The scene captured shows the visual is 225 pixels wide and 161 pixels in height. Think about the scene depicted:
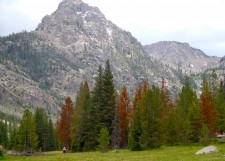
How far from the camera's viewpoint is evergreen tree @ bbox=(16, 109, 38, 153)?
8238 cm

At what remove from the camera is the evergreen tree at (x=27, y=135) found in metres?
82.4

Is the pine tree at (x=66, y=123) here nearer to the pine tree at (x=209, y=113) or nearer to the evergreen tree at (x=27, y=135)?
the evergreen tree at (x=27, y=135)

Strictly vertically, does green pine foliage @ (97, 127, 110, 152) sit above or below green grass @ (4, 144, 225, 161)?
above

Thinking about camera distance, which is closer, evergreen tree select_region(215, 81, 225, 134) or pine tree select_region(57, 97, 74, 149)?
evergreen tree select_region(215, 81, 225, 134)

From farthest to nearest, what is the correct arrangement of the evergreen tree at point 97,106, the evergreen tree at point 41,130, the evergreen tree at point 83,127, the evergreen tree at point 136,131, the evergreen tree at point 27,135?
1. the evergreen tree at point 41,130
2. the evergreen tree at point 27,135
3. the evergreen tree at point 83,127
4. the evergreen tree at point 97,106
5. the evergreen tree at point 136,131

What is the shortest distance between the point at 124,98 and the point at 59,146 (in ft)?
185

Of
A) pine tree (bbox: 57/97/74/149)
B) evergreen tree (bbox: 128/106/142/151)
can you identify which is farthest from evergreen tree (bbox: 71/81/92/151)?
evergreen tree (bbox: 128/106/142/151)

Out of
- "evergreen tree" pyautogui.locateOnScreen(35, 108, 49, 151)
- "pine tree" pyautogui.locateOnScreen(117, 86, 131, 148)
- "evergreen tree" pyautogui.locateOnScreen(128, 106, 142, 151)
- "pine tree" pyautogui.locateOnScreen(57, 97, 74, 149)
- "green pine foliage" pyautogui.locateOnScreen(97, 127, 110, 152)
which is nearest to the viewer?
"evergreen tree" pyautogui.locateOnScreen(128, 106, 142, 151)

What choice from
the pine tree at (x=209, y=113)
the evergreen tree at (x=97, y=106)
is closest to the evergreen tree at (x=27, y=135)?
the evergreen tree at (x=97, y=106)

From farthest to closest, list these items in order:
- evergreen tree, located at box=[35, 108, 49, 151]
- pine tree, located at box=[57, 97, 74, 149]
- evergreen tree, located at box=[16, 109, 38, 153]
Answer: evergreen tree, located at box=[35, 108, 49, 151] < pine tree, located at box=[57, 97, 74, 149] < evergreen tree, located at box=[16, 109, 38, 153]

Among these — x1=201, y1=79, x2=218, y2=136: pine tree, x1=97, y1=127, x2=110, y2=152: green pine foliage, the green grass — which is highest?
x1=201, y1=79, x2=218, y2=136: pine tree

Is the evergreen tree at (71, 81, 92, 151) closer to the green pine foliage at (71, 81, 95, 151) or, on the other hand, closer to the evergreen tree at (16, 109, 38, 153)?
the green pine foliage at (71, 81, 95, 151)

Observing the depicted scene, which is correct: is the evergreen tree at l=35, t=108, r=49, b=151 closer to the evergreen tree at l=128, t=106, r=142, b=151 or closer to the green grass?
the evergreen tree at l=128, t=106, r=142, b=151

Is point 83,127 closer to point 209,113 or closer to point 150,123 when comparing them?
point 150,123
